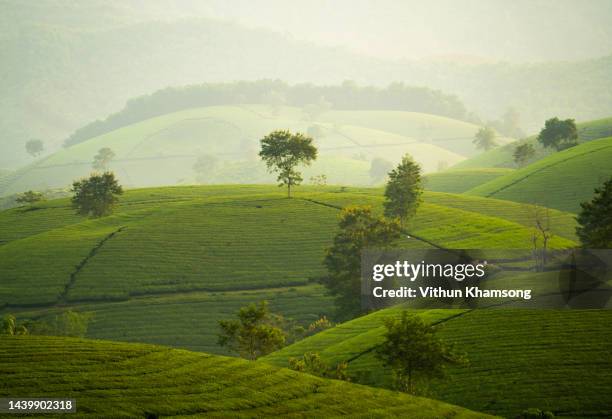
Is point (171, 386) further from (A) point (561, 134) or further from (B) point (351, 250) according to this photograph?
(A) point (561, 134)

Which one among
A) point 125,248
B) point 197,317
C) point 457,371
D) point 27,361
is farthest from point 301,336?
point 27,361

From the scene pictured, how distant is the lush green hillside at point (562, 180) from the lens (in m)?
149

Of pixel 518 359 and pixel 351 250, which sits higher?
pixel 351 250

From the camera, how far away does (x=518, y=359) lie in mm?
56625

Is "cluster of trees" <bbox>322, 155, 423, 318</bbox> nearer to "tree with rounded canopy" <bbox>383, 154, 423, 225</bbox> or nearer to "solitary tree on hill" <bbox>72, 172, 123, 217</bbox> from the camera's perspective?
"tree with rounded canopy" <bbox>383, 154, 423, 225</bbox>

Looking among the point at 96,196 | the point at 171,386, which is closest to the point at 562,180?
the point at 96,196

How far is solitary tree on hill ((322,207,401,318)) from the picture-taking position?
9425cm

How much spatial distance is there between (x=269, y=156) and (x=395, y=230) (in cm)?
4463

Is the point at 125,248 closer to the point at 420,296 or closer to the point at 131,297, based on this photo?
the point at 131,297

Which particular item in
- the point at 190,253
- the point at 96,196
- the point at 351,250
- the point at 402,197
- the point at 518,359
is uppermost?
the point at 96,196

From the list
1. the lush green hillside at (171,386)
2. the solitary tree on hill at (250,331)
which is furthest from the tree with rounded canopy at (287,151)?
the lush green hillside at (171,386)

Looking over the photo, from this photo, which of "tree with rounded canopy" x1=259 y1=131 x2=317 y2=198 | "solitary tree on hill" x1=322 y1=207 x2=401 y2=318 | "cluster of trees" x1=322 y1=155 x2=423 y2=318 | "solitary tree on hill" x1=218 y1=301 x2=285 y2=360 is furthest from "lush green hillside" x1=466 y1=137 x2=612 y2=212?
"solitary tree on hill" x1=218 y1=301 x2=285 y2=360

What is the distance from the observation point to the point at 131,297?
97.6 meters

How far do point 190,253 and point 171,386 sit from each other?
70807 mm
